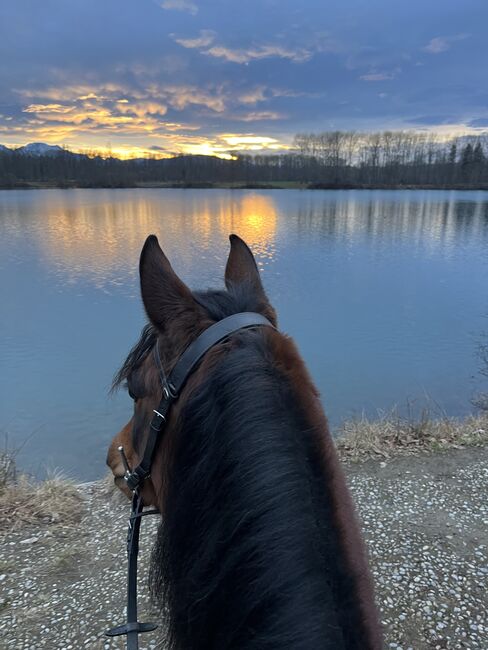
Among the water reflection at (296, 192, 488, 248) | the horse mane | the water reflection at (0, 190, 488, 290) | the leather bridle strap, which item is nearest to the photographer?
the horse mane

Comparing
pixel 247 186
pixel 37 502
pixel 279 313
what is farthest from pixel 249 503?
pixel 247 186

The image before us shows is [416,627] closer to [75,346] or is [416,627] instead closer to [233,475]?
[233,475]

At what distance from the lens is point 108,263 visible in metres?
17.8

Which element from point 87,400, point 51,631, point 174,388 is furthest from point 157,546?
point 87,400

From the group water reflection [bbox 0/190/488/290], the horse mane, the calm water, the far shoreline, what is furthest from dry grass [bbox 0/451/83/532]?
the far shoreline

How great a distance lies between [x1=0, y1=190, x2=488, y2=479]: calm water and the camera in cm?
812

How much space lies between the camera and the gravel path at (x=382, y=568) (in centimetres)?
280

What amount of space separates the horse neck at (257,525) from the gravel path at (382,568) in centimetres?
223

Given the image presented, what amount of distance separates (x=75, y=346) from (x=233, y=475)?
413 inches

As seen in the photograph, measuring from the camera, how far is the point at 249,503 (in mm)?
963

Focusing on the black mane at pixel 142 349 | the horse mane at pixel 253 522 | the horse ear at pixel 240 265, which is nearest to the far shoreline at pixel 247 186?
the horse ear at pixel 240 265

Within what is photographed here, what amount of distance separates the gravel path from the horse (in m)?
2.21

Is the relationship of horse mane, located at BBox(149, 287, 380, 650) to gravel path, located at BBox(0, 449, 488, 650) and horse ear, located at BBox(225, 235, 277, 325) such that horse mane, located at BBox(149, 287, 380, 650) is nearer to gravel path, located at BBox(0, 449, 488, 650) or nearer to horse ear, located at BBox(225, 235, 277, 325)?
horse ear, located at BBox(225, 235, 277, 325)

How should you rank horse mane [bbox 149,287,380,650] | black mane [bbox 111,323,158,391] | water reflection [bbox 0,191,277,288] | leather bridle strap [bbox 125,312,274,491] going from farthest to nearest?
water reflection [bbox 0,191,277,288] → black mane [bbox 111,323,158,391] → leather bridle strap [bbox 125,312,274,491] → horse mane [bbox 149,287,380,650]
